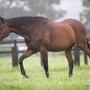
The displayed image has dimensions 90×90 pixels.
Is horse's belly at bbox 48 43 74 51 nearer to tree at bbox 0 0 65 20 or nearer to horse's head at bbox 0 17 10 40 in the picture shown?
horse's head at bbox 0 17 10 40

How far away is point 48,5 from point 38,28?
73924mm

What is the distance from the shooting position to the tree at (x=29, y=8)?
238ft

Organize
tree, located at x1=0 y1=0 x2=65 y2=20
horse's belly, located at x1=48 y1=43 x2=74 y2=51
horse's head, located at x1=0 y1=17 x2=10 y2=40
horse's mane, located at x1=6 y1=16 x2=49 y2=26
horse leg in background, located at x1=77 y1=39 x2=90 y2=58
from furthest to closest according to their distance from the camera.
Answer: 1. tree, located at x1=0 y1=0 x2=65 y2=20
2. horse leg in background, located at x1=77 y1=39 x2=90 y2=58
3. horse's belly, located at x1=48 y1=43 x2=74 y2=51
4. horse's mane, located at x1=6 y1=16 x2=49 y2=26
5. horse's head, located at x1=0 y1=17 x2=10 y2=40

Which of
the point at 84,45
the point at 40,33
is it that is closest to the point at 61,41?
the point at 40,33

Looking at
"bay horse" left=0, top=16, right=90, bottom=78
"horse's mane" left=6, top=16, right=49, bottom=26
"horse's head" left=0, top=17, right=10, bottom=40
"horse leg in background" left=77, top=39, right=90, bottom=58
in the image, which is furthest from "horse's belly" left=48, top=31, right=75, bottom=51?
"horse's head" left=0, top=17, right=10, bottom=40

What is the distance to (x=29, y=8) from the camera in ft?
264

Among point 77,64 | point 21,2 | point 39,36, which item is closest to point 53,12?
point 21,2

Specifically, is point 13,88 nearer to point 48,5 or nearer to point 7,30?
point 7,30

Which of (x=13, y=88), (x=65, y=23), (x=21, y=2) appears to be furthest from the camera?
(x=21, y=2)

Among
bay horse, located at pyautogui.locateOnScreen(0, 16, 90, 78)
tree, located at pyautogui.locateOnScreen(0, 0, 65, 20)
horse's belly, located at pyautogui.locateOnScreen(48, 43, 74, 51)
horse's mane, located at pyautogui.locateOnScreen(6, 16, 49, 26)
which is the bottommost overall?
tree, located at pyautogui.locateOnScreen(0, 0, 65, 20)

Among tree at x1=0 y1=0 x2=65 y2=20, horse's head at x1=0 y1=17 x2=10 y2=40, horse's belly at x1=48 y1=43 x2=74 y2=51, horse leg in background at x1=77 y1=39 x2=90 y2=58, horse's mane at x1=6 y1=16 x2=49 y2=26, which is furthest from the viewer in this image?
tree at x1=0 y1=0 x2=65 y2=20

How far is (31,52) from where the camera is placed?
12.7m

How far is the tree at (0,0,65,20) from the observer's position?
72.7 m

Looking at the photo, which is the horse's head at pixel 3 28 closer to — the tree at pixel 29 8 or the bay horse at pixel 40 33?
the bay horse at pixel 40 33
